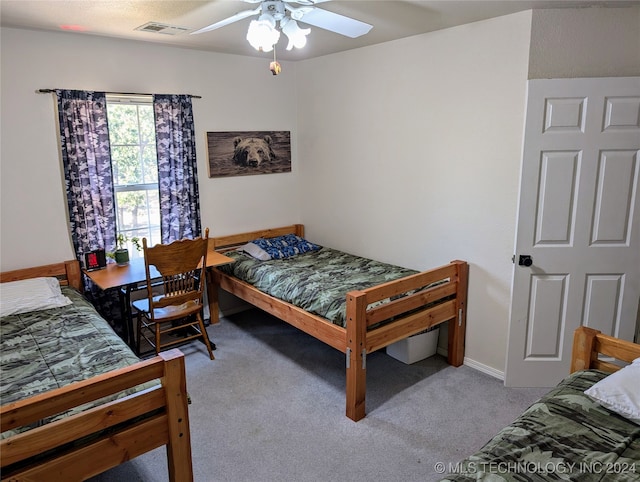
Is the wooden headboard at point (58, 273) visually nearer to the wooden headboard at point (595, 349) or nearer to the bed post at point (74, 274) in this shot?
the bed post at point (74, 274)

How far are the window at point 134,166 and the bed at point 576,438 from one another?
319cm

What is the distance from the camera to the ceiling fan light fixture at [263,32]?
6.60 ft

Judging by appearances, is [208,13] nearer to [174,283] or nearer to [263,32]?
[263,32]

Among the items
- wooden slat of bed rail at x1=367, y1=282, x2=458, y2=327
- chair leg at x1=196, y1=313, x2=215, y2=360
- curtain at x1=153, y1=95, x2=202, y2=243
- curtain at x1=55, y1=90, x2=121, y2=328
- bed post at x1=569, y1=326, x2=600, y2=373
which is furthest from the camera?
curtain at x1=153, y1=95, x2=202, y2=243

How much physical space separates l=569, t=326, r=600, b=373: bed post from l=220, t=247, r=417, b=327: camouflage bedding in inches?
50.2

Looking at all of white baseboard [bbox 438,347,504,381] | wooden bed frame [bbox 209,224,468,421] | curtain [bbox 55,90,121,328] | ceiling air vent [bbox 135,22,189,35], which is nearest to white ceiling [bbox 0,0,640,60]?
ceiling air vent [bbox 135,22,189,35]

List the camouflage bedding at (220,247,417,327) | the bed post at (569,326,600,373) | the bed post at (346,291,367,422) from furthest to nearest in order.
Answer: the camouflage bedding at (220,247,417,327)
the bed post at (346,291,367,422)
the bed post at (569,326,600,373)

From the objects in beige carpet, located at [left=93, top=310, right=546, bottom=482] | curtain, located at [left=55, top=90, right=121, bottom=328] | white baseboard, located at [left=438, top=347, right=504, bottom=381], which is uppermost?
curtain, located at [left=55, top=90, right=121, bottom=328]

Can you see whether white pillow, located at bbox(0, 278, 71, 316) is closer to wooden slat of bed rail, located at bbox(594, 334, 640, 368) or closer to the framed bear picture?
the framed bear picture

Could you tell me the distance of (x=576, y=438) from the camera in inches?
61.2

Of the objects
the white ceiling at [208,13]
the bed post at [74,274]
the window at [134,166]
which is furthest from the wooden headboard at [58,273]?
the white ceiling at [208,13]

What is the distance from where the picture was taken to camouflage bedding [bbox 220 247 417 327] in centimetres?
301

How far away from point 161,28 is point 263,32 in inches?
54.7

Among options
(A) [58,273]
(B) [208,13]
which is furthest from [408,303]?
(A) [58,273]
